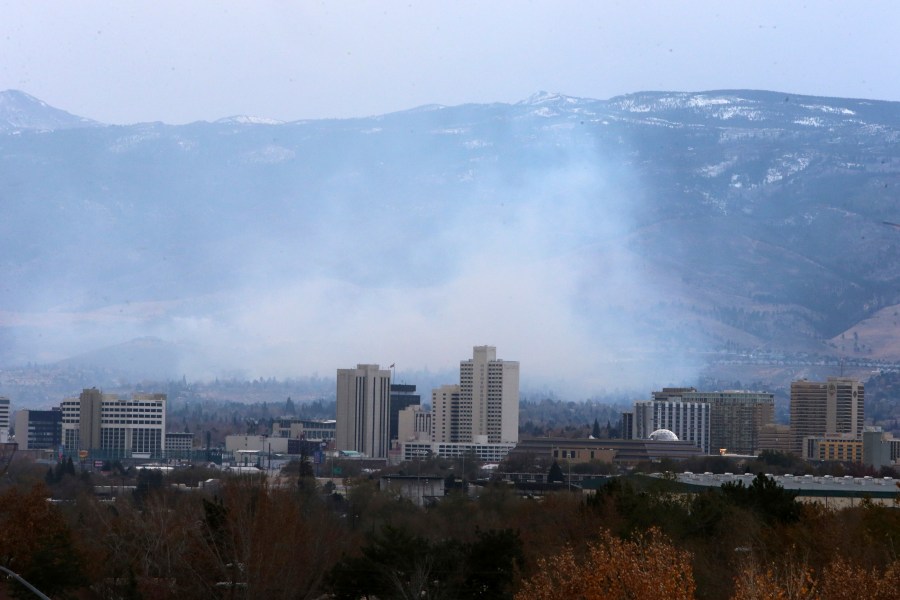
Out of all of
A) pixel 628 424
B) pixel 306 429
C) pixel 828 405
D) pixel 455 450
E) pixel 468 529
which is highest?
pixel 828 405

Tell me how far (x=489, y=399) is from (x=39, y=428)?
1662 inches

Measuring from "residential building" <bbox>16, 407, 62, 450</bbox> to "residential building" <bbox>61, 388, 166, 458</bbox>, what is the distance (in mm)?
2378

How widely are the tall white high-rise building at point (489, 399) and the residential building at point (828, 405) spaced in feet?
86.1

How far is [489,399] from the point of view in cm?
17562

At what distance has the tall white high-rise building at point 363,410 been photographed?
6639 inches

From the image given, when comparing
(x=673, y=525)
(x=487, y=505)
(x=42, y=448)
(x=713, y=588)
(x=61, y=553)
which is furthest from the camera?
(x=42, y=448)

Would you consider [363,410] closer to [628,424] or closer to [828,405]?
[628,424]

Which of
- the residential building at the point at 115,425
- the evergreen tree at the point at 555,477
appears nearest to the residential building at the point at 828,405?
the residential building at the point at 115,425

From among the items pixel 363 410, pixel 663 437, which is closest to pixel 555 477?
pixel 663 437

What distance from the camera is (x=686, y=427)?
6599 inches

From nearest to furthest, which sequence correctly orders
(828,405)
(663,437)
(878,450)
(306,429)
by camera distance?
(878,450) < (663,437) < (828,405) < (306,429)

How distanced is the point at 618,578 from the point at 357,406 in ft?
491

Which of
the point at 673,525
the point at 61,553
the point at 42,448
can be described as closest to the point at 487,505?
the point at 673,525

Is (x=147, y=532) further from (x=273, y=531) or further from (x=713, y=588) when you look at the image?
(x=713, y=588)
